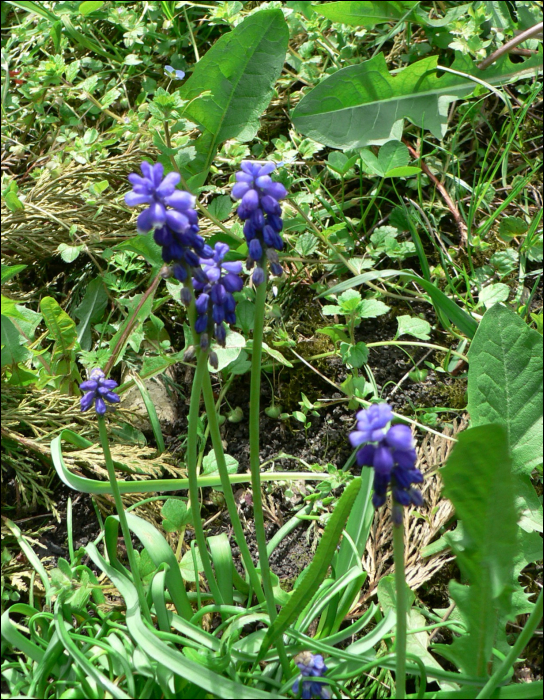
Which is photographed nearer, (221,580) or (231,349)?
(221,580)

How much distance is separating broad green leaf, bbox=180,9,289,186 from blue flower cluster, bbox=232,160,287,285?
4.44ft

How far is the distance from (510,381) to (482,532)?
685mm

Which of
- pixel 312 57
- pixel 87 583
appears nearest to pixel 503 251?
pixel 312 57

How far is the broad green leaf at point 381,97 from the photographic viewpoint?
3266mm

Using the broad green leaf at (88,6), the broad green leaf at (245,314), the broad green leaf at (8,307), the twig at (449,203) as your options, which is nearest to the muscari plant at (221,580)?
the broad green leaf at (8,307)

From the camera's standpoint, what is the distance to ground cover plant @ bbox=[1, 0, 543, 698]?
1.87 meters

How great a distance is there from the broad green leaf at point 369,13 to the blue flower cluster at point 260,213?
2.20 m

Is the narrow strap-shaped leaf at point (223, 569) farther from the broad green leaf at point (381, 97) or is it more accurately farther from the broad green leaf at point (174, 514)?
the broad green leaf at point (381, 97)

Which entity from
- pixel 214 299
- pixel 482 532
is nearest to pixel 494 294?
pixel 482 532

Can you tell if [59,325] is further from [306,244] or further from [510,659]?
[510,659]

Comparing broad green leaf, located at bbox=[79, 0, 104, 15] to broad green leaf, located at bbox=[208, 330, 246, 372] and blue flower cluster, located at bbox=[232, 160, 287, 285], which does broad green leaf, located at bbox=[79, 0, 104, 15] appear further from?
blue flower cluster, located at bbox=[232, 160, 287, 285]

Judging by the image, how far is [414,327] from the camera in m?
2.97

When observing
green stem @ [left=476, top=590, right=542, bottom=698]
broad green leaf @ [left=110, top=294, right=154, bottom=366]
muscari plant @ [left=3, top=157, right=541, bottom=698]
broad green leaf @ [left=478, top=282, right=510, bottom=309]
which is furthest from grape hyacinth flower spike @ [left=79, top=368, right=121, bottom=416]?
broad green leaf @ [left=478, top=282, right=510, bottom=309]

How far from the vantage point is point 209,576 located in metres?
2.20
